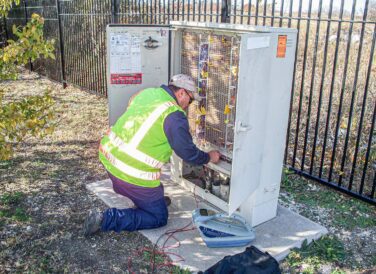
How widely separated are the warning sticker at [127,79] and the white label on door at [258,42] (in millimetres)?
1798

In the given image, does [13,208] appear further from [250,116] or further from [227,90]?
[250,116]

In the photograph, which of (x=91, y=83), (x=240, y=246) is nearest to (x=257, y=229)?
(x=240, y=246)

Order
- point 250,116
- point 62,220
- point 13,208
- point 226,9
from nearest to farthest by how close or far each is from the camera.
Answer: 1. point 250,116
2. point 62,220
3. point 13,208
4. point 226,9

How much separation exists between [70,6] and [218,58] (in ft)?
22.6

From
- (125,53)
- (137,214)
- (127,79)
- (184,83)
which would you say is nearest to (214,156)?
(184,83)

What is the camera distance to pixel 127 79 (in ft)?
14.9

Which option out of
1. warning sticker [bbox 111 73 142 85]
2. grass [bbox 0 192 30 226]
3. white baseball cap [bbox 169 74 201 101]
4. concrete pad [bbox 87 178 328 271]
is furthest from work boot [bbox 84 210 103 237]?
warning sticker [bbox 111 73 142 85]

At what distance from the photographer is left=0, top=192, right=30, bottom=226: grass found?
4152 millimetres

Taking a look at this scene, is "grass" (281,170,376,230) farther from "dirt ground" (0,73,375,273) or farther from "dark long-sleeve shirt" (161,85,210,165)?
"dark long-sleeve shirt" (161,85,210,165)

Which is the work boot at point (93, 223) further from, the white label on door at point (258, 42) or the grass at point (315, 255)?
the white label on door at point (258, 42)

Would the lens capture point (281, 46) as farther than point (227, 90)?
No

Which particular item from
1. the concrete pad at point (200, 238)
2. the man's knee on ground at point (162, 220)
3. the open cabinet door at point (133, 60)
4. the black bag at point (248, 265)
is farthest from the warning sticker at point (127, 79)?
the black bag at point (248, 265)

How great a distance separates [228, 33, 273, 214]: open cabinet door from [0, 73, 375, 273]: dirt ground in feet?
3.09

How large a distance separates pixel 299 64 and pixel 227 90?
6.38 m
